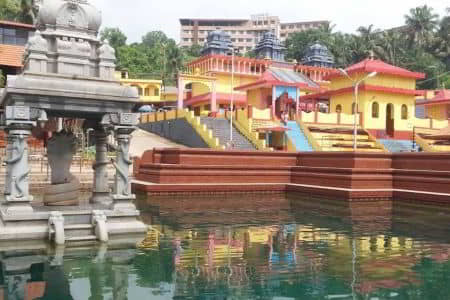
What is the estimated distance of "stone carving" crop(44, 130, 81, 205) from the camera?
12.5 metres

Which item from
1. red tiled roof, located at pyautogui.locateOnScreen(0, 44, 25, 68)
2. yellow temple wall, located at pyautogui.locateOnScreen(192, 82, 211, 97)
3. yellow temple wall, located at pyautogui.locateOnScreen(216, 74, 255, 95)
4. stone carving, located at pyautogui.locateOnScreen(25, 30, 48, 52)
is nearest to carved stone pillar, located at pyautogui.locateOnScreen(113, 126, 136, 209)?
stone carving, located at pyautogui.locateOnScreen(25, 30, 48, 52)

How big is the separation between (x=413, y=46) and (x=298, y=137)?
Result: 64105 millimetres

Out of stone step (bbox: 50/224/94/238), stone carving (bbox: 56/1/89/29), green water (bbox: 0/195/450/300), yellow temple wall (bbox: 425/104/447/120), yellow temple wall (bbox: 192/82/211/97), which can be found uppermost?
yellow temple wall (bbox: 192/82/211/97)

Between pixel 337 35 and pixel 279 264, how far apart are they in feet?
330

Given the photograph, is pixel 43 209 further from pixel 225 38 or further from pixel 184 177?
pixel 225 38

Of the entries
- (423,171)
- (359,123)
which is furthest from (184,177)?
(359,123)

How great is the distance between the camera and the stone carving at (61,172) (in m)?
12.5

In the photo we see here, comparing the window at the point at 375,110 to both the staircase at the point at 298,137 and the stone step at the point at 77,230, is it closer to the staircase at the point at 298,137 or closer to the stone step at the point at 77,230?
the staircase at the point at 298,137

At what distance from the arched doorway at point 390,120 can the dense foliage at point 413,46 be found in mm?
43354

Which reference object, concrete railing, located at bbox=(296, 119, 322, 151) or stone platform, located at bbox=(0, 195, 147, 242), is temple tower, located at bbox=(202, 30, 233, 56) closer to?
concrete railing, located at bbox=(296, 119, 322, 151)

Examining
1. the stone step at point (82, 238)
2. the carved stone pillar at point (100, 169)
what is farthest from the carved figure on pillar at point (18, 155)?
the carved stone pillar at point (100, 169)

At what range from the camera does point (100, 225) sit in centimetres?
1132

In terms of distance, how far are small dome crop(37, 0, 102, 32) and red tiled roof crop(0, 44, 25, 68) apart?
1097 inches

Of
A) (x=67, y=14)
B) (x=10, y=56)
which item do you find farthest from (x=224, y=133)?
(x=67, y=14)
